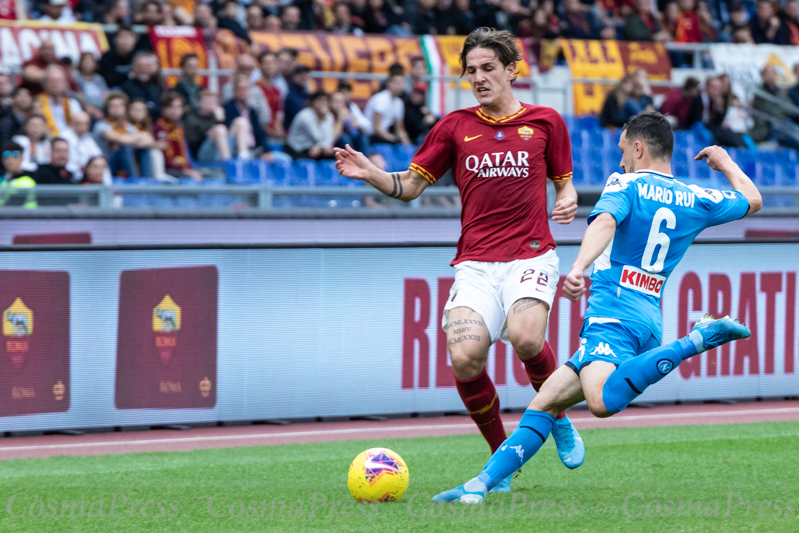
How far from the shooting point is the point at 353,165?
5430 mm

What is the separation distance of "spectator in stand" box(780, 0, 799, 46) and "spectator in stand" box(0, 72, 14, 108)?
1354 centimetres

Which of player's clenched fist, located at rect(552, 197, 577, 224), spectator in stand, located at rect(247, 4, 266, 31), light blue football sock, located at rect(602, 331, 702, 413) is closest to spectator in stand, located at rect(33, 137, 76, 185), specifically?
spectator in stand, located at rect(247, 4, 266, 31)

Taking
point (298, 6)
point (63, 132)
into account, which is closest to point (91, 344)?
point (63, 132)

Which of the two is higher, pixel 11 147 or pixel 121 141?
pixel 121 141

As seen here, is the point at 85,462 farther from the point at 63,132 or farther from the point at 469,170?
the point at 63,132

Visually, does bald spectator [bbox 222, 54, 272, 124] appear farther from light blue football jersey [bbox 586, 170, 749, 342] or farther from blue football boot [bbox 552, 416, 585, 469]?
light blue football jersey [bbox 586, 170, 749, 342]

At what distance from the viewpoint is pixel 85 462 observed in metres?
6.91

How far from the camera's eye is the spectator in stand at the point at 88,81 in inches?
453

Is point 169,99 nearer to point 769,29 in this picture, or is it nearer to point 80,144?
point 80,144

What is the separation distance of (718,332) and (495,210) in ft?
4.89

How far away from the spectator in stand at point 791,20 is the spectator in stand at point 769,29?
0.08 metres

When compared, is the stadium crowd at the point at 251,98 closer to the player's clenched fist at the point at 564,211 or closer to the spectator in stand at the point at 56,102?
the spectator in stand at the point at 56,102

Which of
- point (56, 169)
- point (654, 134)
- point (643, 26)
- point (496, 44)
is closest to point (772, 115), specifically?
point (643, 26)

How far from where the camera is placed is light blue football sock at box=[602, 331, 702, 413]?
15.0 ft
